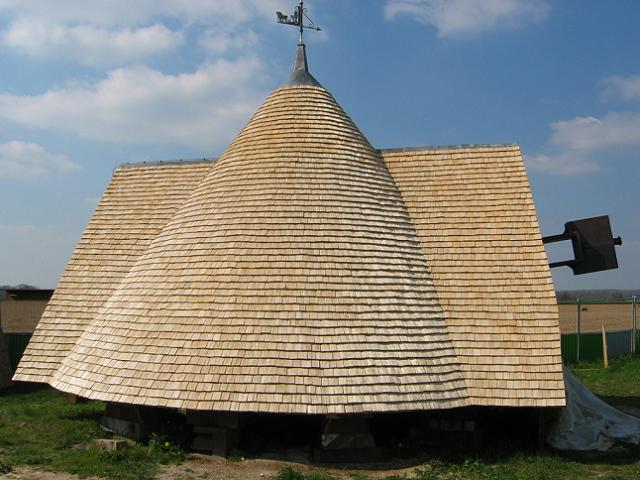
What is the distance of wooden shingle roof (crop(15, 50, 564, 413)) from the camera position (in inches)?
301

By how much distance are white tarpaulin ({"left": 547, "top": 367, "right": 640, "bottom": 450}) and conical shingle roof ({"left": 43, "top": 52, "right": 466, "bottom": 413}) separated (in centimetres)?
201

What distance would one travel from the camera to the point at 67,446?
28.9 ft

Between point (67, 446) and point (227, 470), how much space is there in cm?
287

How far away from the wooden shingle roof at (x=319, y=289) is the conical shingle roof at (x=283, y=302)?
3cm

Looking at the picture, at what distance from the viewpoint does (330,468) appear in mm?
7582

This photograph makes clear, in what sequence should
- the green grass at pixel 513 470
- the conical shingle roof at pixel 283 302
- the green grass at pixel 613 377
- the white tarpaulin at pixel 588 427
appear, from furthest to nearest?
1. the green grass at pixel 613 377
2. the white tarpaulin at pixel 588 427
3. the conical shingle roof at pixel 283 302
4. the green grass at pixel 513 470

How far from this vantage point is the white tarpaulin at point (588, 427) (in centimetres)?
888

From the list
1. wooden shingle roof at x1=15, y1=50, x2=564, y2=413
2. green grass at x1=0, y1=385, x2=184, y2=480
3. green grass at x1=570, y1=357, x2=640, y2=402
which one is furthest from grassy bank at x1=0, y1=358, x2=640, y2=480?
green grass at x1=570, y1=357, x2=640, y2=402

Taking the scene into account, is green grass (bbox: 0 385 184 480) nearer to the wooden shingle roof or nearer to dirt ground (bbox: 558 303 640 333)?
the wooden shingle roof

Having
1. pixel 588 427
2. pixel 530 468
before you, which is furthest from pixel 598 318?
pixel 530 468

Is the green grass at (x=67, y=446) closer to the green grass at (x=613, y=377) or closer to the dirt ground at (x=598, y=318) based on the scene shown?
the green grass at (x=613, y=377)

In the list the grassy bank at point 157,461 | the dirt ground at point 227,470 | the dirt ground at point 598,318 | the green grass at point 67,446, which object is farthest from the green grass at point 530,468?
the dirt ground at point 598,318

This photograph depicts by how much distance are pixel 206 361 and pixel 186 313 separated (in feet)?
2.97

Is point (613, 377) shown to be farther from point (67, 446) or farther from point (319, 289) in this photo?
point (67, 446)
